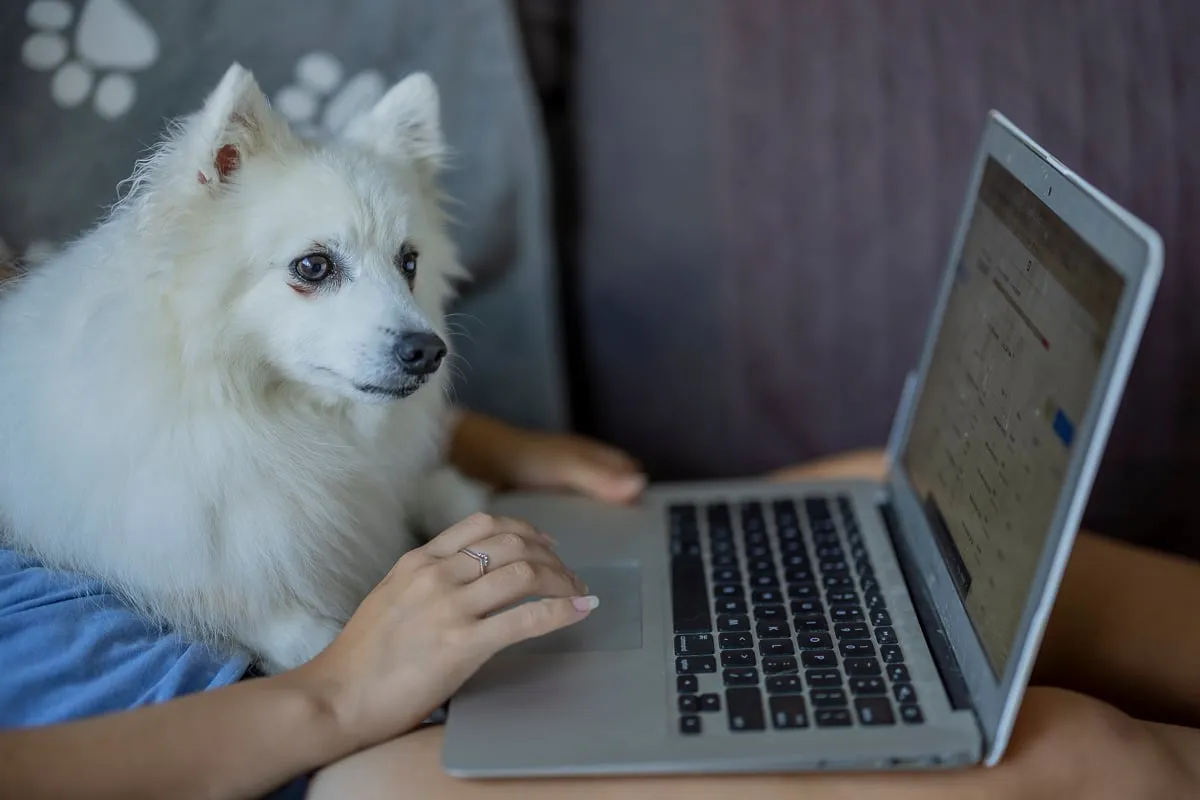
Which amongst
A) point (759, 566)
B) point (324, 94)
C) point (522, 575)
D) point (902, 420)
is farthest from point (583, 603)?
point (324, 94)

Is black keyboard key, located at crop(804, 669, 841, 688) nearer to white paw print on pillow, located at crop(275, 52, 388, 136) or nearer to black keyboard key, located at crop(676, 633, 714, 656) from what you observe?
black keyboard key, located at crop(676, 633, 714, 656)

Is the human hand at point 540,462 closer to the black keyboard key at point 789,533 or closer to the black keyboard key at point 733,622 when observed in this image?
the black keyboard key at point 789,533

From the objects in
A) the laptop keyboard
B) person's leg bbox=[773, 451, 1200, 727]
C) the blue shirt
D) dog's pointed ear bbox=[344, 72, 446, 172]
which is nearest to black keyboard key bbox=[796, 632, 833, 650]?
the laptop keyboard

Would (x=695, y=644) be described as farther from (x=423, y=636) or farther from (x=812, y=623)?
(x=423, y=636)

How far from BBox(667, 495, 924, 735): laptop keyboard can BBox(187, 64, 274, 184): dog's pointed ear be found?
56 centimetres

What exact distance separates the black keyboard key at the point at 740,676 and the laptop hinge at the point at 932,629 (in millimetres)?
143

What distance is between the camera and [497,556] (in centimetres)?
83

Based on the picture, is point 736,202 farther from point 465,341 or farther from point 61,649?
point 61,649

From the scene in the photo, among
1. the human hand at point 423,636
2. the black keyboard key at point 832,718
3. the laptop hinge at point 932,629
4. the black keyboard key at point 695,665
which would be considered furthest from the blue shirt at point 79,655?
the laptop hinge at point 932,629

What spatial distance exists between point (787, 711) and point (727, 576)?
0.24 metres

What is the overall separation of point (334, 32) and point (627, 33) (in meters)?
0.39

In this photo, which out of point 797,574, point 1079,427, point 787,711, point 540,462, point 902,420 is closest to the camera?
point 1079,427

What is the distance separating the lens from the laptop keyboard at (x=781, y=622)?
790mm

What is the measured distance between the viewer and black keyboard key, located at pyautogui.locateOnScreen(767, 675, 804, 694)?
81 centimetres
